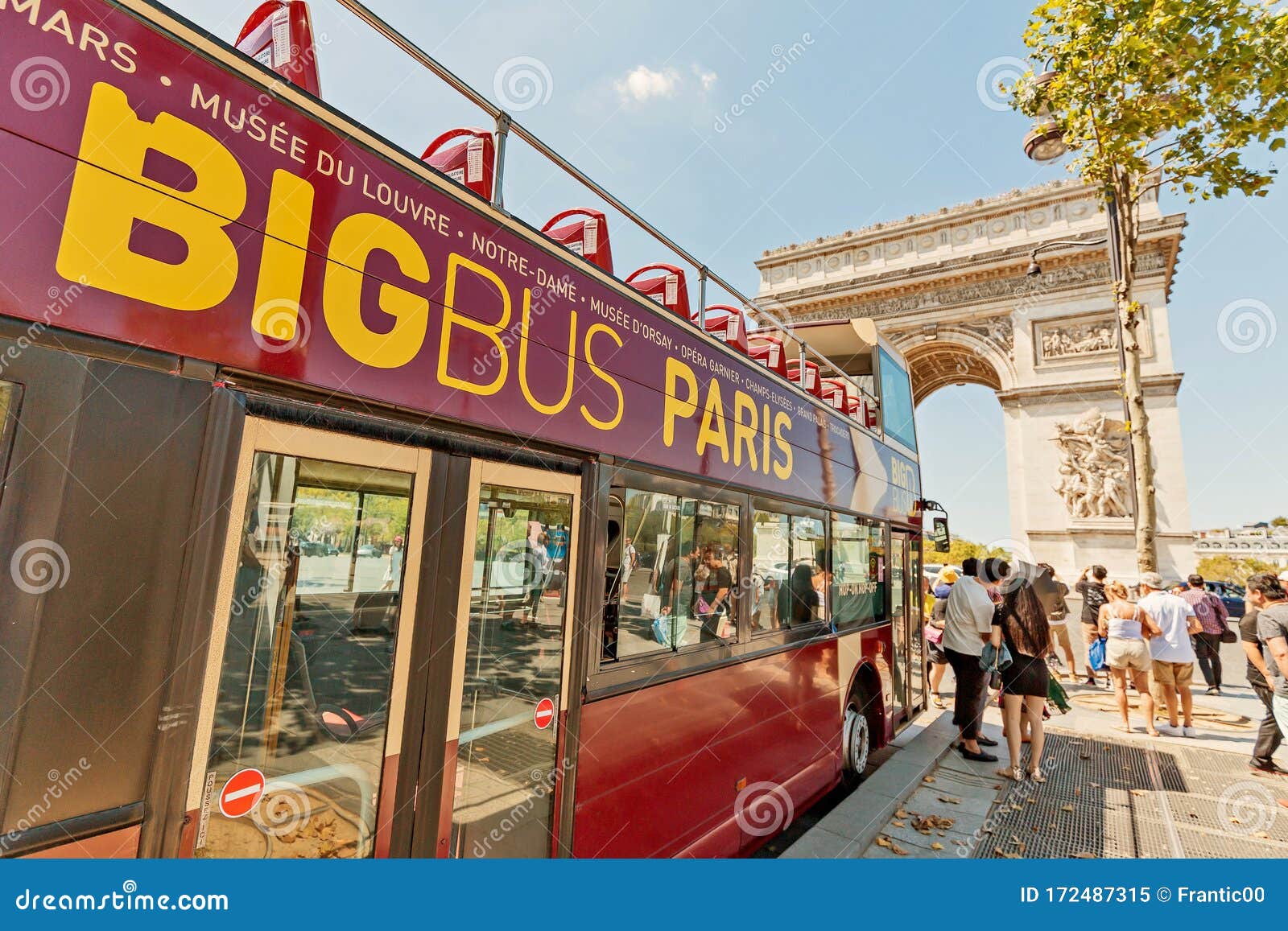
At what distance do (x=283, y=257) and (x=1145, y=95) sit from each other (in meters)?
10.4

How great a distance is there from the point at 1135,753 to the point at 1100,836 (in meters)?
2.77

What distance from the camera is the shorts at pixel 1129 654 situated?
22.4ft

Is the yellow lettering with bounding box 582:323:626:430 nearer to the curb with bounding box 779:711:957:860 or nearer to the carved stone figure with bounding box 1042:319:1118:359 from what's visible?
the curb with bounding box 779:711:957:860

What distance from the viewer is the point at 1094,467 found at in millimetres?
20359

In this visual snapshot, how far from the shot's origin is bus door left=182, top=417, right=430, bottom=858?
1.54 metres

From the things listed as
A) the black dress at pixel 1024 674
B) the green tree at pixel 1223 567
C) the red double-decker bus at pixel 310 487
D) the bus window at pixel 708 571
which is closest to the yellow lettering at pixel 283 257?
the red double-decker bus at pixel 310 487

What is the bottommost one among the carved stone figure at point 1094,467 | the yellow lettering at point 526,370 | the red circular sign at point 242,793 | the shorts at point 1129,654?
the shorts at point 1129,654

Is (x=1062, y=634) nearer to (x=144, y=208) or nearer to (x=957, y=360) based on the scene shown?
(x=144, y=208)

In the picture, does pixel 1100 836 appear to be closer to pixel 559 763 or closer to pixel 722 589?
pixel 722 589

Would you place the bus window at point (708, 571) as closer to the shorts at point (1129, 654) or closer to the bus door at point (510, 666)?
the bus door at point (510, 666)

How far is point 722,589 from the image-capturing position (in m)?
3.58

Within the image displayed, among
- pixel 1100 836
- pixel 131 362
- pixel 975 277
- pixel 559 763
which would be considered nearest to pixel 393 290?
pixel 131 362

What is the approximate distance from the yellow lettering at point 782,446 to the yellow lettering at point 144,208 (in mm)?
3352

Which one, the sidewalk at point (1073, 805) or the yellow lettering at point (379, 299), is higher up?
the yellow lettering at point (379, 299)
